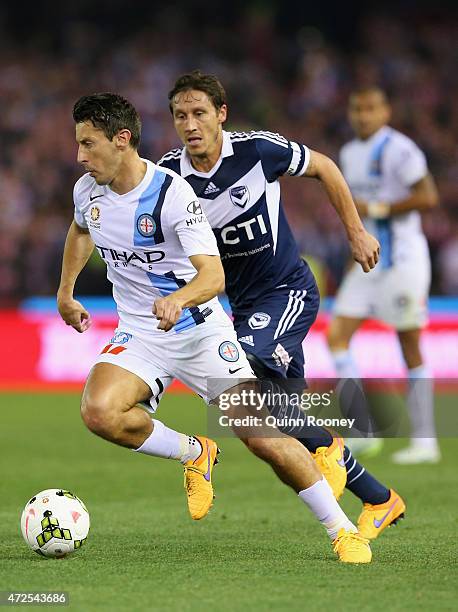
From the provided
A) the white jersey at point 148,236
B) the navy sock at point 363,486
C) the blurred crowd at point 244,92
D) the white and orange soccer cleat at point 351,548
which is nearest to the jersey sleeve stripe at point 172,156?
the white jersey at point 148,236

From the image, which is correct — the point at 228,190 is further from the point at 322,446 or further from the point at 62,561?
the point at 62,561

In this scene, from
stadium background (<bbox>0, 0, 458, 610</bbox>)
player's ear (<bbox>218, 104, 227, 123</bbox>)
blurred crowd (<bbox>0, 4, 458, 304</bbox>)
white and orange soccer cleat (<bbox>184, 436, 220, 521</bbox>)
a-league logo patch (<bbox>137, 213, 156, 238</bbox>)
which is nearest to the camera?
stadium background (<bbox>0, 0, 458, 610</bbox>)

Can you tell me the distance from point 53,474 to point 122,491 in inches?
32.9

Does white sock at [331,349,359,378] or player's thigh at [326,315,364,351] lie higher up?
player's thigh at [326,315,364,351]

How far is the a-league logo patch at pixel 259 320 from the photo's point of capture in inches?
257

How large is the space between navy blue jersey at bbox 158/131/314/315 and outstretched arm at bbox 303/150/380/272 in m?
0.10

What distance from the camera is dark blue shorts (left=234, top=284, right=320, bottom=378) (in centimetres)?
639

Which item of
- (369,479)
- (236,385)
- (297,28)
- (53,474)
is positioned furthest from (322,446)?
(297,28)

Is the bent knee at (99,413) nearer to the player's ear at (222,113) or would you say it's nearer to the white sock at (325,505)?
the white sock at (325,505)

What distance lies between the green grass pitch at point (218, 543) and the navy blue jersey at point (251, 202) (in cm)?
137

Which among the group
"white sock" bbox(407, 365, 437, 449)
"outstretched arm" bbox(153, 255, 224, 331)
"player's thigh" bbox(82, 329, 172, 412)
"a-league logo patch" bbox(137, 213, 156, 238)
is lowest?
"white sock" bbox(407, 365, 437, 449)

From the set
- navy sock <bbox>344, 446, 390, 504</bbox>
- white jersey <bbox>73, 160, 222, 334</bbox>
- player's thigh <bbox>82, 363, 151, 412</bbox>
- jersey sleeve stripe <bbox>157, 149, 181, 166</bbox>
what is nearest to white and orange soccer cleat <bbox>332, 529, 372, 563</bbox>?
navy sock <bbox>344, 446, 390, 504</bbox>

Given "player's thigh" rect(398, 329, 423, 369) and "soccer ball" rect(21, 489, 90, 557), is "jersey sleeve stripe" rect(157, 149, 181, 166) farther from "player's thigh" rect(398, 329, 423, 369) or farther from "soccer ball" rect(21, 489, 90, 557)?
"player's thigh" rect(398, 329, 423, 369)

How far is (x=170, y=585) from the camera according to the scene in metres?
5.03
